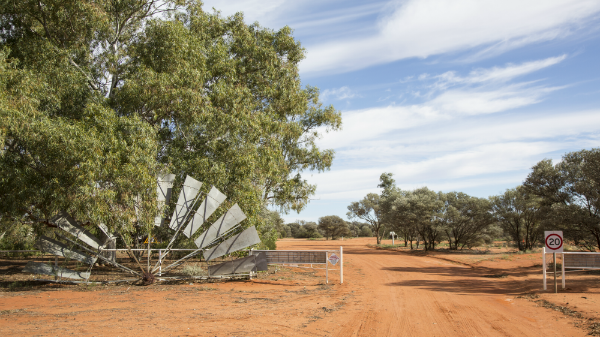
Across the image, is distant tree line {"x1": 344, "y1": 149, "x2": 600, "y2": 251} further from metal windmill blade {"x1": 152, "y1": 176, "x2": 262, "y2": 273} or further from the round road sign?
metal windmill blade {"x1": 152, "y1": 176, "x2": 262, "y2": 273}

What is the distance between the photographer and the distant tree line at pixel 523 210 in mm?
18828

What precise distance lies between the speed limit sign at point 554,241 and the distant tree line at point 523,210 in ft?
27.6

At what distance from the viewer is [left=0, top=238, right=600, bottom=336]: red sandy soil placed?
25.2ft

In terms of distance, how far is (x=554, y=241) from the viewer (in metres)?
11.9

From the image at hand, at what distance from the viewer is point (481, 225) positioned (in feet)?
123

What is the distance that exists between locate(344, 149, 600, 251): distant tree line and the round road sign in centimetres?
841

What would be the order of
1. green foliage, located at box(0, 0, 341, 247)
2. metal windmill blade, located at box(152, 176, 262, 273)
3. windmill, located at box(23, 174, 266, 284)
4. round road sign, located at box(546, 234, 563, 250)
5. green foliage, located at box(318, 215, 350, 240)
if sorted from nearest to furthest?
round road sign, located at box(546, 234, 563, 250) → green foliage, located at box(0, 0, 341, 247) → windmill, located at box(23, 174, 266, 284) → metal windmill blade, located at box(152, 176, 262, 273) → green foliage, located at box(318, 215, 350, 240)

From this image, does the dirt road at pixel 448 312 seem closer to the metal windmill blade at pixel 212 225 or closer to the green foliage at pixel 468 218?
the metal windmill blade at pixel 212 225

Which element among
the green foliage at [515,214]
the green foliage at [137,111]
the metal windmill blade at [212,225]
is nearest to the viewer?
the green foliage at [137,111]

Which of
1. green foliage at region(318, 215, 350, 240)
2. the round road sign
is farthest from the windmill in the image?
green foliage at region(318, 215, 350, 240)

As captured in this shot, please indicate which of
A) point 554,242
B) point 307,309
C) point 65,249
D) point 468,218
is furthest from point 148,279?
point 468,218

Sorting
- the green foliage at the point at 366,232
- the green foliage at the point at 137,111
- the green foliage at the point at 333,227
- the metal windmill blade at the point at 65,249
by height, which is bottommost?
the green foliage at the point at 366,232

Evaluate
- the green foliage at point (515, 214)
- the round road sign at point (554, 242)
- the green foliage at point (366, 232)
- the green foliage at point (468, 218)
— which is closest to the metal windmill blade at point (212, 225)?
the round road sign at point (554, 242)

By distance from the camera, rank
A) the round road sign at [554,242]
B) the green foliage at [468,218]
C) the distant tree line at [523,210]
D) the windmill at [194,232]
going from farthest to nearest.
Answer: the green foliage at [468,218] < the distant tree line at [523,210] < the windmill at [194,232] < the round road sign at [554,242]
